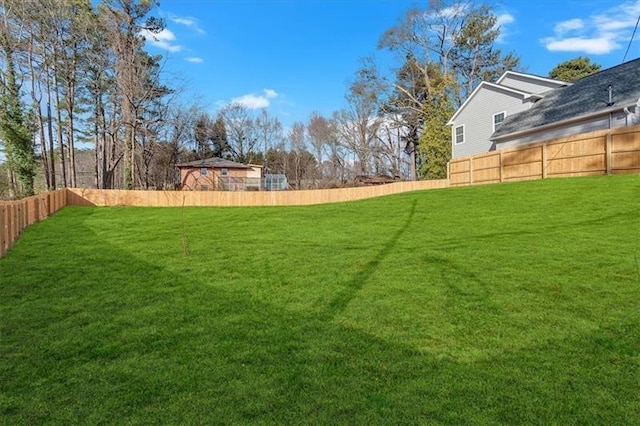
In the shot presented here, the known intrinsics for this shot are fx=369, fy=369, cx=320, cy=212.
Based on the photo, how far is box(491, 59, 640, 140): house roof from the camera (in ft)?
42.3

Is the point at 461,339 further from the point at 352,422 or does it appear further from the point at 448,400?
the point at 352,422

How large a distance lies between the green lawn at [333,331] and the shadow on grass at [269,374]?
12 millimetres

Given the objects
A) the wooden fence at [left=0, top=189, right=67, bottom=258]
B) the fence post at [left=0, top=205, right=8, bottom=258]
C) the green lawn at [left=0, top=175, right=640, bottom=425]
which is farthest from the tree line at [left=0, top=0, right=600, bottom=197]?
the green lawn at [left=0, top=175, right=640, bottom=425]

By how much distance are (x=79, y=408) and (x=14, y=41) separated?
25286 mm

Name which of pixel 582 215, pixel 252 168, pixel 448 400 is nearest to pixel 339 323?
Result: pixel 448 400

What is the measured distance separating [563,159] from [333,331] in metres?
12.6

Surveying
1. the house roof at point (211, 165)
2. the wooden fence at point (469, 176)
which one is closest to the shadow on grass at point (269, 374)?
the wooden fence at point (469, 176)

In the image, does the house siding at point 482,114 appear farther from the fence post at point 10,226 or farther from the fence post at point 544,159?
the fence post at point 10,226

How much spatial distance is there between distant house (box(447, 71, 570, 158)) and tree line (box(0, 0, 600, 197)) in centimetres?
256

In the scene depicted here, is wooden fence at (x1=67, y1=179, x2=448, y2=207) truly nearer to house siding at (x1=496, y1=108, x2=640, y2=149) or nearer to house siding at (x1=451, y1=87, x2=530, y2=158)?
house siding at (x1=451, y1=87, x2=530, y2=158)

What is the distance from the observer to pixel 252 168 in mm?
31359

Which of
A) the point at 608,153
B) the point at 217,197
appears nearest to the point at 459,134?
the point at 608,153

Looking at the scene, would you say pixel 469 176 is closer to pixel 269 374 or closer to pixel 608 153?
pixel 608 153

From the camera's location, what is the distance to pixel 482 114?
20.2 metres
